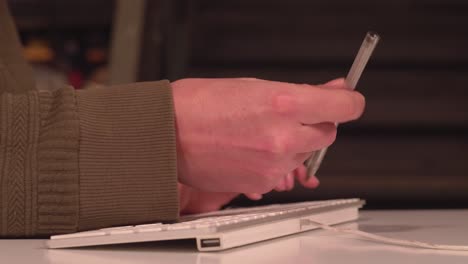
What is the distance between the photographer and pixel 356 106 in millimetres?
647

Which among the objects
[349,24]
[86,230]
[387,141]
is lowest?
[86,230]

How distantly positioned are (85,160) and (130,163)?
4cm

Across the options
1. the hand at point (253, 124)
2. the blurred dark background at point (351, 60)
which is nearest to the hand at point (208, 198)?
the hand at point (253, 124)

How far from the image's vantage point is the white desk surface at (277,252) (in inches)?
20.1

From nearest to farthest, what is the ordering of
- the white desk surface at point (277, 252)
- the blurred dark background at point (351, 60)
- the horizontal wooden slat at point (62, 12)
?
the white desk surface at point (277, 252) → the blurred dark background at point (351, 60) → the horizontal wooden slat at point (62, 12)

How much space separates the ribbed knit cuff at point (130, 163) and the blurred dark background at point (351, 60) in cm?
118

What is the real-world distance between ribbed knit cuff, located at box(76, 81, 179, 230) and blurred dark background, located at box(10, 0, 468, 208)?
1175 millimetres

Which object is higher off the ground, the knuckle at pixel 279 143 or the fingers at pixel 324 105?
the fingers at pixel 324 105

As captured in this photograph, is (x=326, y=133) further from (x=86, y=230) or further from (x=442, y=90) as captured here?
(x=442, y=90)

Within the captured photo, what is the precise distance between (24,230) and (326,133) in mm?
269

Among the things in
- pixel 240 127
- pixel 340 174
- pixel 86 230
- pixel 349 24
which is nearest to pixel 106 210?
pixel 86 230

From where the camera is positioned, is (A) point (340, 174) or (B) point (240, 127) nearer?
(B) point (240, 127)

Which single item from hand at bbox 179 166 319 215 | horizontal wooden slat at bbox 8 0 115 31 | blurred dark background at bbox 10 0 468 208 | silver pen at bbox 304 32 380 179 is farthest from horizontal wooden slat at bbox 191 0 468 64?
silver pen at bbox 304 32 380 179

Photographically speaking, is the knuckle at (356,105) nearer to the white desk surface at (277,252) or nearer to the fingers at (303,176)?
the white desk surface at (277,252)
